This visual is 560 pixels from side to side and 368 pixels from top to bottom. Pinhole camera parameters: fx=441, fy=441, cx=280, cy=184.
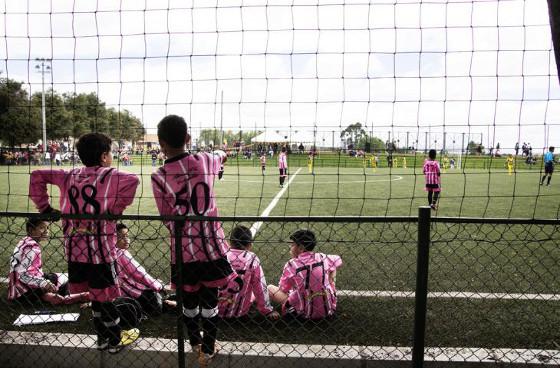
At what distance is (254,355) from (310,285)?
2.80 feet

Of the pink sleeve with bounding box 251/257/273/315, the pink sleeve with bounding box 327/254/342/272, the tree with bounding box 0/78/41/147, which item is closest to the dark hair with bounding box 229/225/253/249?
the pink sleeve with bounding box 251/257/273/315

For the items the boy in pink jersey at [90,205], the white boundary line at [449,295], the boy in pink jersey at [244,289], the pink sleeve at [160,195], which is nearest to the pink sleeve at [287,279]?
the boy in pink jersey at [244,289]

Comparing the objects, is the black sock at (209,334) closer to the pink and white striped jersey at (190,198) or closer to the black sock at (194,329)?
the black sock at (194,329)

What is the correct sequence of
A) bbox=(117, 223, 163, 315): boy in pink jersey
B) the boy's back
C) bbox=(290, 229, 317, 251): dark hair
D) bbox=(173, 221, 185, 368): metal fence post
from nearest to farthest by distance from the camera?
bbox=(173, 221, 185, 368): metal fence post
bbox=(290, 229, 317, 251): dark hair
bbox=(117, 223, 163, 315): boy in pink jersey
the boy's back

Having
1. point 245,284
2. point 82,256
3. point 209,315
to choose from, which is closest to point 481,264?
point 245,284

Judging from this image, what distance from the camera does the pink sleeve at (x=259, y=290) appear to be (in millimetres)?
3879

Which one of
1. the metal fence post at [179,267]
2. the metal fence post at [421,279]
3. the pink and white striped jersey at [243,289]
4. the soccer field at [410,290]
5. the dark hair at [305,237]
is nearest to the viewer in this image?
the metal fence post at [421,279]

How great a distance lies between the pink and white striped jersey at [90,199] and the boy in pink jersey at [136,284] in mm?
1278

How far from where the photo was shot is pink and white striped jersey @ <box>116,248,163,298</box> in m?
4.22

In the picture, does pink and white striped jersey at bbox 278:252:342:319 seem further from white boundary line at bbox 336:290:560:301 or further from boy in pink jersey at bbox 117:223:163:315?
boy in pink jersey at bbox 117:223:163:315

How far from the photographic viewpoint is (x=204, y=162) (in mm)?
2951

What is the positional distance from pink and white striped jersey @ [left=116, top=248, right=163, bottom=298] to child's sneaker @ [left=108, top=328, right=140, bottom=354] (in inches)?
25.8

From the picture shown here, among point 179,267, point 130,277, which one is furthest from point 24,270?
point 179,267

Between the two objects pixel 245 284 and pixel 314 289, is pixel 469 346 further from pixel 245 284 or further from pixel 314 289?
pixel 245 284
